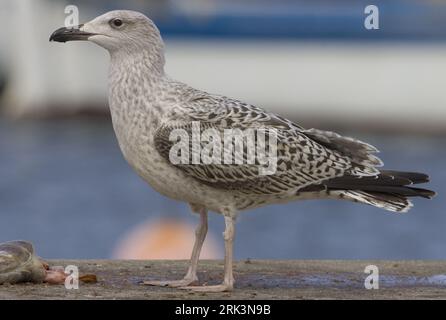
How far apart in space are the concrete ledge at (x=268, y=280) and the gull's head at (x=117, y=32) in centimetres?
174

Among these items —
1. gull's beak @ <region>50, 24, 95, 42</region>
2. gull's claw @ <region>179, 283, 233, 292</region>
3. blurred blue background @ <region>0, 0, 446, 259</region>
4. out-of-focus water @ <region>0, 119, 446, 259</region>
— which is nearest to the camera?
gull's claw @ <region>179, 283, 233, 292</region>

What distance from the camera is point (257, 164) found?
10.9 m

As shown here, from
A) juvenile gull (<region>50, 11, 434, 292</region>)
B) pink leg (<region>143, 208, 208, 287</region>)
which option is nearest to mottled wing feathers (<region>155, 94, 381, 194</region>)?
juvenile gull (<region>50, 11, 434, 292</region>)

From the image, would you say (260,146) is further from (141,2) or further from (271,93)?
(141,2)

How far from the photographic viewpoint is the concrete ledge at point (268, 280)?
1040 cm

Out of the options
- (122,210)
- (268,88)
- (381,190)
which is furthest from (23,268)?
(268,88)

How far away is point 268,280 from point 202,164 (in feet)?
3.97

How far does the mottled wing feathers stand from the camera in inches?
423

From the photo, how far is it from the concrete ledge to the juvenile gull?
1.09 feet

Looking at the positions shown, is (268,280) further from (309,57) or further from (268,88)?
(268,88)

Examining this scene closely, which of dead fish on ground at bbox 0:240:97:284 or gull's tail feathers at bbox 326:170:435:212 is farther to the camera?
gull's tail feathers at bbox 326:170:435:212

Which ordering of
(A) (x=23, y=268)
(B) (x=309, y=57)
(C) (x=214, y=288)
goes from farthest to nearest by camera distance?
(B) (x=309, y=57) < (A) (x=23, y=268) < (C) (x=214, y=288)

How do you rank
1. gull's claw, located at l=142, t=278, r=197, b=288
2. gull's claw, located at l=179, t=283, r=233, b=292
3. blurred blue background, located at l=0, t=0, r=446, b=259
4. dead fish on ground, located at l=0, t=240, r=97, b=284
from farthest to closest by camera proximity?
blurred blue background, located at l=0, t=0, r=446, b=259
gull's claw, located at l=142, t=278, r=197, b=288
dead fish on ground, located at l=0, t=240, r=97, b=284
gull's claw, located at l=179, t=283, r=233, b=292

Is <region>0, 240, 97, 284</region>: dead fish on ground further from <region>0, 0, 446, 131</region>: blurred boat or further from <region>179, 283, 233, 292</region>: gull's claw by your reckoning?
<region>0, 0, 446, 131</region>: blurred boat
